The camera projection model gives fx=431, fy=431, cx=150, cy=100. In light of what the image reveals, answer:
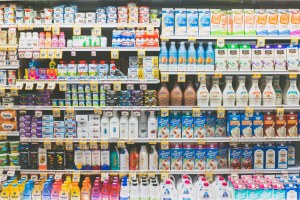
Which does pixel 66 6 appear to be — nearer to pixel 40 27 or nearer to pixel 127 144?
pixel 40 27

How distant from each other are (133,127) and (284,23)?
2202mm

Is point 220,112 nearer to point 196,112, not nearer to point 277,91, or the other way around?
point 196,112

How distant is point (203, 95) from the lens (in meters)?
5.18

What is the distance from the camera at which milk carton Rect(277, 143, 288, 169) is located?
530 centimetres

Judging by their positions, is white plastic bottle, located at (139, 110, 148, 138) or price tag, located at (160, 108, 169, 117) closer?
price tag, located at (160, 108, 169, 117)

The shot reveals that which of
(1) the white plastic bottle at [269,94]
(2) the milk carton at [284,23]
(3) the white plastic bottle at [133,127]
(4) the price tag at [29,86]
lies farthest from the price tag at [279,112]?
(4) the price tag at [29,86]

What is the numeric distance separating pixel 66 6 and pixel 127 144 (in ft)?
6.23

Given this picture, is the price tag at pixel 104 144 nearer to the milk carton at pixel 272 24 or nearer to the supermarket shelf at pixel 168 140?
the supermarket shelf at pixel 168 140

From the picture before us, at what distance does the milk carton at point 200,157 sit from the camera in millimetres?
5305

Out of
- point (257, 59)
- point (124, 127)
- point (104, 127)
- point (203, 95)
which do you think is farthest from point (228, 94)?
point (104, 127)

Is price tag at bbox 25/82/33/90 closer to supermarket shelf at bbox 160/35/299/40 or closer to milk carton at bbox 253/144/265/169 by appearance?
supermarket shelf at bbox 160/35/299/40

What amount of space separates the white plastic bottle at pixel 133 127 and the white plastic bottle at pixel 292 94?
1850mm

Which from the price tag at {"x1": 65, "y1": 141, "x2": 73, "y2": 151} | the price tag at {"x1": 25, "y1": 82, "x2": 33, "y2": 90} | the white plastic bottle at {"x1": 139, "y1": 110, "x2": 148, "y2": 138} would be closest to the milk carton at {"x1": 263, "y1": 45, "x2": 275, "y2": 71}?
the white plastic bottle at {"x1": 139, "y1": 110, "x2": 148, "y2": 138}

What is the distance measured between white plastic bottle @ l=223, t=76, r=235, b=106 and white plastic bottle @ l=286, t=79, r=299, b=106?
0.67m
